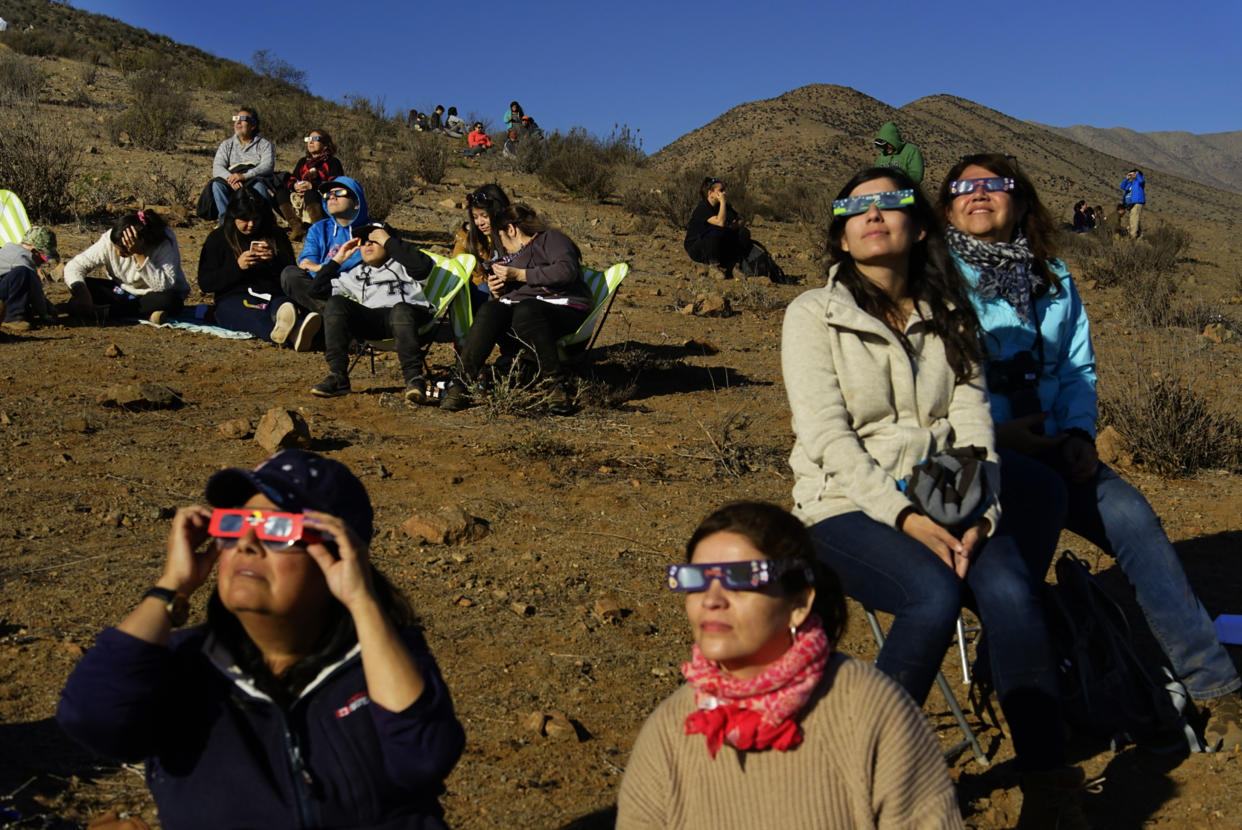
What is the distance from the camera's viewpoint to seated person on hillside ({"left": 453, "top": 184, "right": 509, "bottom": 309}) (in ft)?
25.2

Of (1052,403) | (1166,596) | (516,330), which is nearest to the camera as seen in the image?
Result: (1166,596)

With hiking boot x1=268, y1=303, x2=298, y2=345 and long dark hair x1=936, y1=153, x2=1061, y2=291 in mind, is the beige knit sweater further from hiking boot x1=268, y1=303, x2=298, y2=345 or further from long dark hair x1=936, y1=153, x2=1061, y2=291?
hiking boot x1=268, y1=303, x2=298, y2=345

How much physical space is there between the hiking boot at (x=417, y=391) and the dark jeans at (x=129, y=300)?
9.28 feet

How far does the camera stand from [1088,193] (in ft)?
→ 162

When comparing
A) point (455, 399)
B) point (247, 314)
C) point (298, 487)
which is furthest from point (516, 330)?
point (298, 487)

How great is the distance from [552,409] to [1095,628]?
4169 millimetres

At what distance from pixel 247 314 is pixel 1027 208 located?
6.39 meters

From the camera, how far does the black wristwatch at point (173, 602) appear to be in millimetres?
2031

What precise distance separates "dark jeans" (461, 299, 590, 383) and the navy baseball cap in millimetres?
4995

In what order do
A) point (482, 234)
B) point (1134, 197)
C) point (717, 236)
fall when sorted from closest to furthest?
point (482, 234)
point (717, 236)
point (1134, 197)

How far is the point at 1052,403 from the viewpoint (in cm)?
389

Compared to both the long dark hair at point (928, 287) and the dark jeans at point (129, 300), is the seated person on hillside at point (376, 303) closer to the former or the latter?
the dark jeans at point (129, 300)

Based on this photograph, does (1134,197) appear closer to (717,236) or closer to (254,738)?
(717,236)

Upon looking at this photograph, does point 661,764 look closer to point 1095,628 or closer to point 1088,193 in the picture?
point 1095,628
